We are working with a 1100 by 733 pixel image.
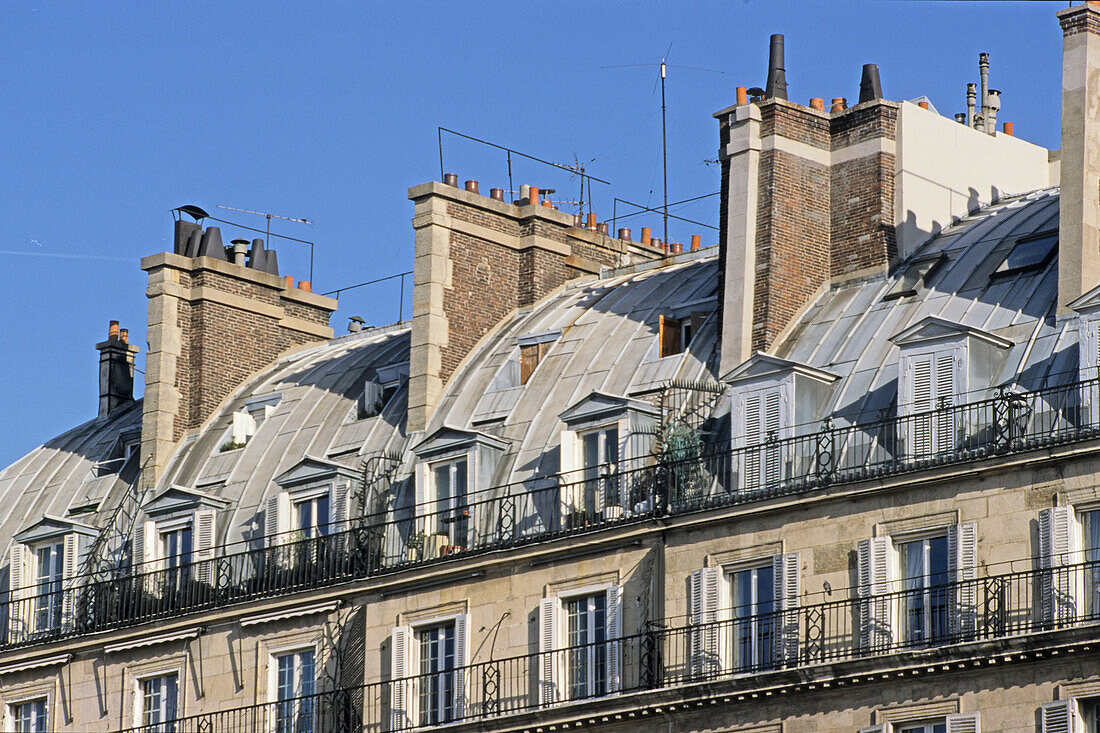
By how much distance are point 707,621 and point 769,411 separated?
11.7 feet

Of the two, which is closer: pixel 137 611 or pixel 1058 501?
pixel 1058 501

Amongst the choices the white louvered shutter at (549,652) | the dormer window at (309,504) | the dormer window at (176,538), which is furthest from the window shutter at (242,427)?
the white louvered shutter at (549,652)

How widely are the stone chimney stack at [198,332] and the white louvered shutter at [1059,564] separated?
21758 millimetres

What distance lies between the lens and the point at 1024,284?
150 ft

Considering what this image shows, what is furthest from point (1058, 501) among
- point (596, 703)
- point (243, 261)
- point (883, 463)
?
point (243, 261)

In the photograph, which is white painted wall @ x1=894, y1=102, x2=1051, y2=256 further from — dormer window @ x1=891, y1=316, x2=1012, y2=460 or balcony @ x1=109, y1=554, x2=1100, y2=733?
balcony @ x1=109, y1=554, x2=1100, y2=733

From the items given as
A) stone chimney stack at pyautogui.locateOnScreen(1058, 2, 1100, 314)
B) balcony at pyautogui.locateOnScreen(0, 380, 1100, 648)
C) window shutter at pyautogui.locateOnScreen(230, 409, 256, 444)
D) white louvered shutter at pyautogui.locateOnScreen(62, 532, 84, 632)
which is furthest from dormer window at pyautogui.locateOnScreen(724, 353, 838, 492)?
→ white louvered shutter at pyautogui.locateOnScreen(62, 532, 84, 632)

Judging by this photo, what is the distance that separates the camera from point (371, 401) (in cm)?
5475

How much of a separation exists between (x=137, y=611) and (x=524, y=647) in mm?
9510

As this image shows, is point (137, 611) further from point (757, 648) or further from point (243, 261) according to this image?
point (757, 648)

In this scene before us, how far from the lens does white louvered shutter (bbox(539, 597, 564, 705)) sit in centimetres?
4647

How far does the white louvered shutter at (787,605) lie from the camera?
43.5m

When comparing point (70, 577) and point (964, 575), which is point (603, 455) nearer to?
point (964, 575)

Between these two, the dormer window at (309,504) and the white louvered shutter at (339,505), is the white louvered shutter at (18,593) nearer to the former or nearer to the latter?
the dormer window at (309,504)
